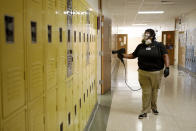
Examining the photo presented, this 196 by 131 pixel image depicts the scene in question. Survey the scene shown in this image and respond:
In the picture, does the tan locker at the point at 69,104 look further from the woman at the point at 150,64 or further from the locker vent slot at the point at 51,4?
the woman at the point at 150,64

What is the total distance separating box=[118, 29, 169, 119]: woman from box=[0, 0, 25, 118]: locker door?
288 cm

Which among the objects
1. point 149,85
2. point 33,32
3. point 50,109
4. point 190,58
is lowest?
point 149,85

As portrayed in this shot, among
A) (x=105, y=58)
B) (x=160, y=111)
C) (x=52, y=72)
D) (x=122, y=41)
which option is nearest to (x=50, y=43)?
(x=52, y=72)

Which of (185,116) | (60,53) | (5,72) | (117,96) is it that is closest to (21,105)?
(5,72)

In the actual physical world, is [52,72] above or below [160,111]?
above

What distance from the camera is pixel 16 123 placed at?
1211 millimetres

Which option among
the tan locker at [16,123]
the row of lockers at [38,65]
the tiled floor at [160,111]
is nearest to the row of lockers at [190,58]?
the tiled floor at [160,111]

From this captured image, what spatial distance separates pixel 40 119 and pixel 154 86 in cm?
275

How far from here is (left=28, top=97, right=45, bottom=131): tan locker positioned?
140 cm

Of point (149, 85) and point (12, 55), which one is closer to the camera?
point (12, 55)

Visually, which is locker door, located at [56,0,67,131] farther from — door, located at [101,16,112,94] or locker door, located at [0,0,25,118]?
door, located at [101,16,112,94]

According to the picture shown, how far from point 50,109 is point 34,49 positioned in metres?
0.57

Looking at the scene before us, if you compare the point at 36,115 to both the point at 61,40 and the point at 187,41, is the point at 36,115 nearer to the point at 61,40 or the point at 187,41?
the point at 61,40

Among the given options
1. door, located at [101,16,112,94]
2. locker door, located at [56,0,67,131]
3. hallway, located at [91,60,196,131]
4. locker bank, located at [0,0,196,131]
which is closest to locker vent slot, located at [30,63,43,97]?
locker bank, located at [0,0,196,131]
